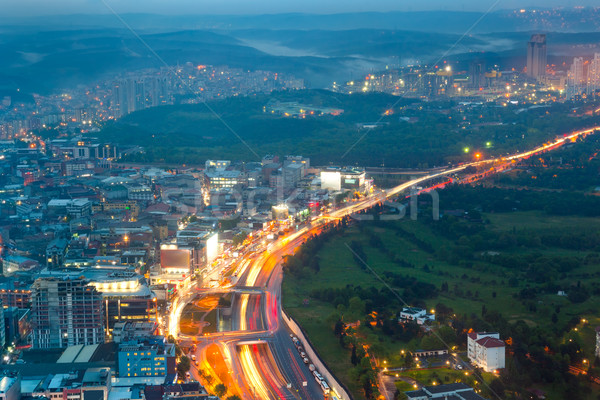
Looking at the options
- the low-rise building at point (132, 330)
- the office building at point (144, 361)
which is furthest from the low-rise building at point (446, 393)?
the low-rise building at point (132, 330)

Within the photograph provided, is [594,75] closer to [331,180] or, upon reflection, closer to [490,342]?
[331,180]

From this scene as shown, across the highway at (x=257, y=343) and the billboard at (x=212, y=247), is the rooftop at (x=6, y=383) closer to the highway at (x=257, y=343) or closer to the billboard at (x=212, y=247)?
the highway at (x=257, y=343)

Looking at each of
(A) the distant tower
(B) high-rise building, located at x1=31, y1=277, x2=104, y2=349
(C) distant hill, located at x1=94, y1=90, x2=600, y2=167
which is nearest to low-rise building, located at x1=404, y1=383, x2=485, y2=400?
(B) high-rise building, located at x1=31, y1=277, x2=104, y2=349

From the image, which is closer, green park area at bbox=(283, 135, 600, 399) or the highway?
the highway

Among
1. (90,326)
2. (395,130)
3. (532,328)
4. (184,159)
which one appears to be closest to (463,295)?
(532,328)

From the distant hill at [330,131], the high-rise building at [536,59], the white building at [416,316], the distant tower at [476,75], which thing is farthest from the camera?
the high-rise building at [536,59]

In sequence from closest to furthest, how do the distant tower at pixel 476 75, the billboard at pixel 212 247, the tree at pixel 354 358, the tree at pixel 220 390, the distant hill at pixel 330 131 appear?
the tree at pixel 220 390 < the tree at pixel 354 358 < the billboard at pixel 212 247 < the distant hill at pixel 330 131 < the distant tower at pixel 476 75

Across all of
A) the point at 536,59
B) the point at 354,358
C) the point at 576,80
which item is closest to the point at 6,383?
the point at 354,358

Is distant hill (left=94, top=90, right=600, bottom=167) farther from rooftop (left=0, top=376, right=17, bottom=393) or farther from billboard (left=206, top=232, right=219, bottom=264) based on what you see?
rooftop (left=0, top=376, right=17, bottom=393)
